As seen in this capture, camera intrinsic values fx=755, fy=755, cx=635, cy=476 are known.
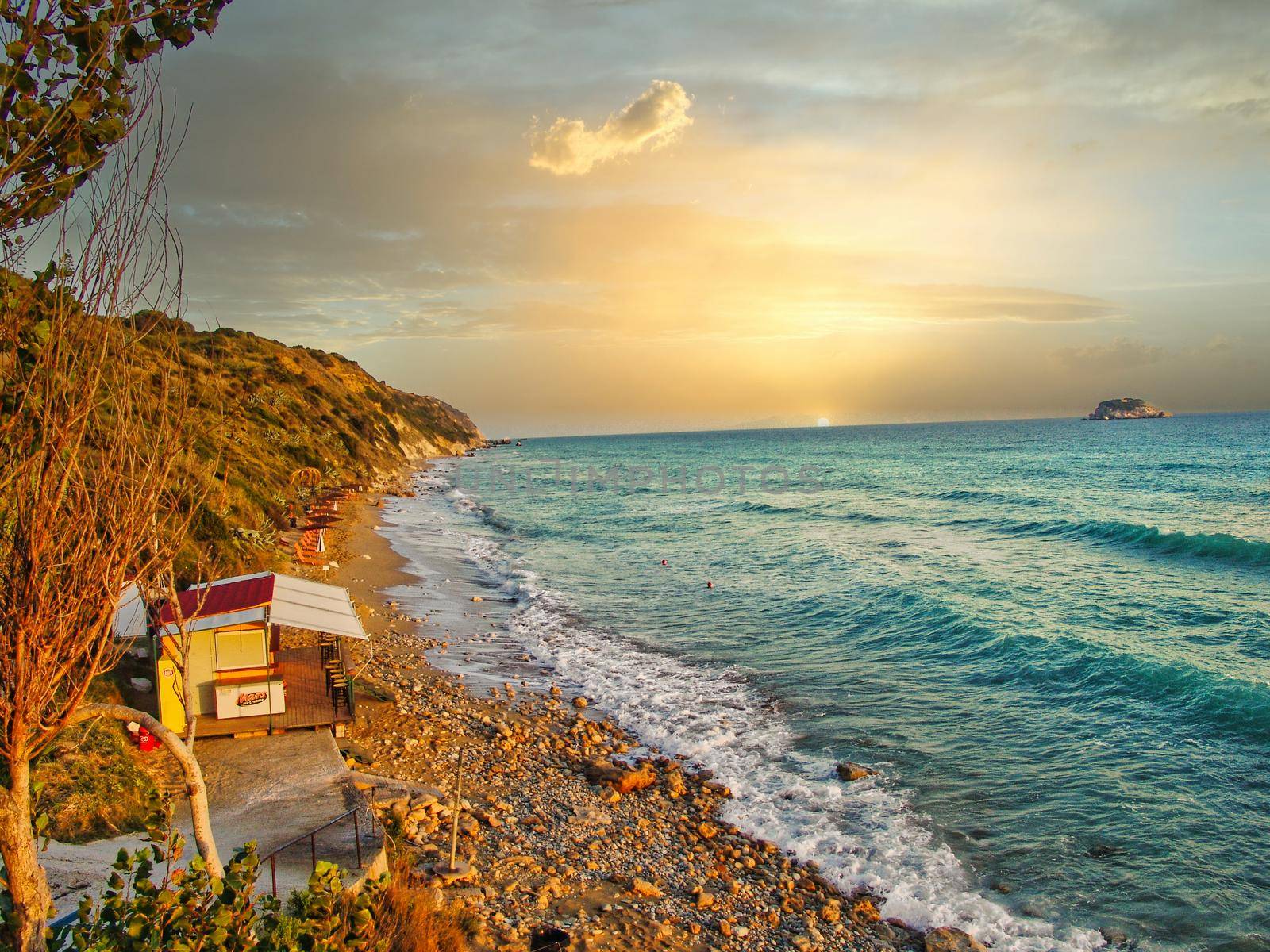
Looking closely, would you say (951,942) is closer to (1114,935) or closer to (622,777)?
(1114,935)

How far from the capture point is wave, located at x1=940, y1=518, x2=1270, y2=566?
30.8 m

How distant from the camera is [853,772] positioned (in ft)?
42.9

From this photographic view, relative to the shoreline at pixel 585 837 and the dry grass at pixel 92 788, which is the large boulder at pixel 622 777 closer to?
the shoreline at pixel 585 837

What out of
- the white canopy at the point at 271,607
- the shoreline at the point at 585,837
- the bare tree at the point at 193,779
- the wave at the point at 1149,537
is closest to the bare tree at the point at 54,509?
the bare tree at the point at 193,779

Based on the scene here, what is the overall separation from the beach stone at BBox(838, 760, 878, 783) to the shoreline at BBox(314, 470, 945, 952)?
2.23 m

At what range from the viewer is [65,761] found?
9477mm

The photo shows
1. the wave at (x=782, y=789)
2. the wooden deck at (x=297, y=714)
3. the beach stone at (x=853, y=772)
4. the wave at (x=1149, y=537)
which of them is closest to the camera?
Result: the wave at (x=782, y=789)

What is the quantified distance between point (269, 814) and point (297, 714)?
354 cm

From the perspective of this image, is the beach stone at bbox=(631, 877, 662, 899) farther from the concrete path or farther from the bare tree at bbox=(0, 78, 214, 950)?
the bare tree at bbox=(0, 78, 214, 950)

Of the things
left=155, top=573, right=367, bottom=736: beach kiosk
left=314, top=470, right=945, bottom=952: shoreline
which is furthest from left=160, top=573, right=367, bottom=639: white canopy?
left=314, top=470, right=945, bottom=952: shoreline

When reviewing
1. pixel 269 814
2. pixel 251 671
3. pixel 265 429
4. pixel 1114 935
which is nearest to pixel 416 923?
pixel 269 814

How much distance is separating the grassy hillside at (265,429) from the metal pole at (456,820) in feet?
12.3

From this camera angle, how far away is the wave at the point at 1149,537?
30.8 metres

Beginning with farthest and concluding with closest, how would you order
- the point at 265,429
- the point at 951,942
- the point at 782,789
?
the point at 265,429, the point at 782,789, the point at 951,942
